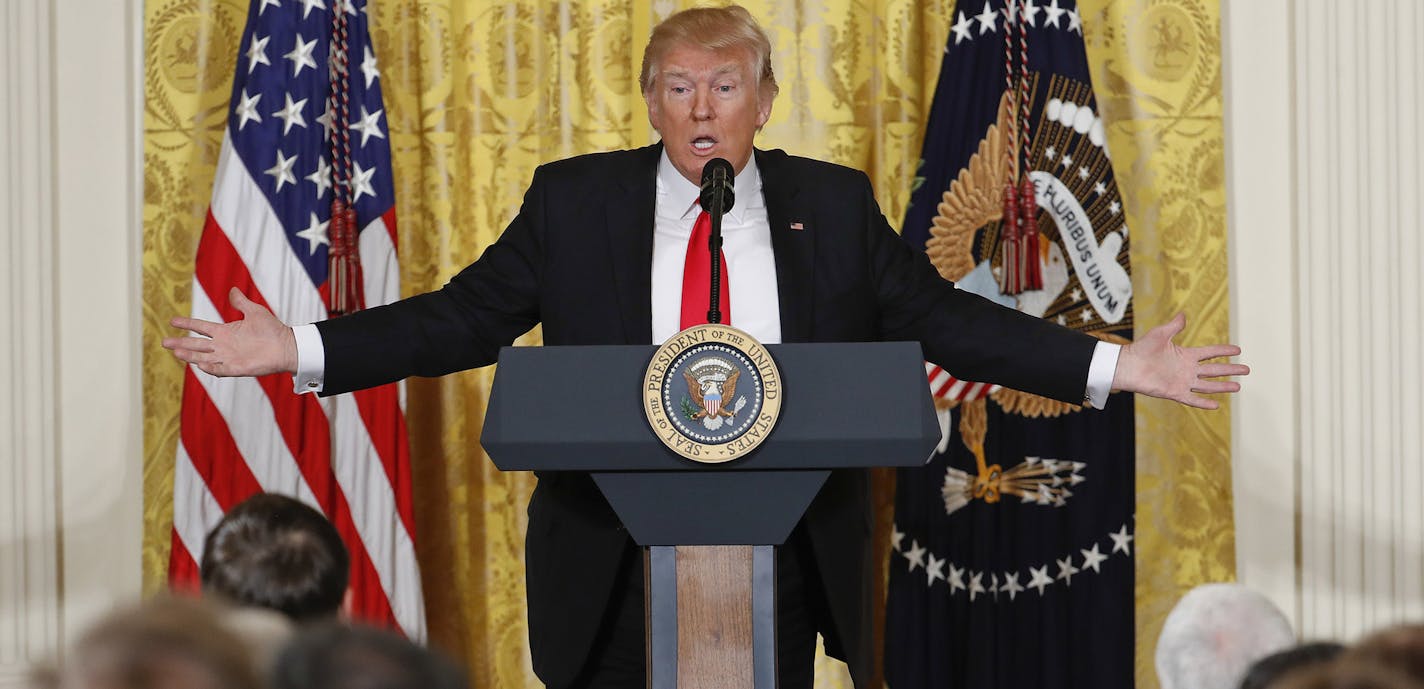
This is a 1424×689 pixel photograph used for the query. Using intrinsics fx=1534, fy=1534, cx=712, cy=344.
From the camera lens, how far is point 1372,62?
399 centimetres

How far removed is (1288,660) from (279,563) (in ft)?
3.63

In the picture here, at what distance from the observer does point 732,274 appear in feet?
9.18

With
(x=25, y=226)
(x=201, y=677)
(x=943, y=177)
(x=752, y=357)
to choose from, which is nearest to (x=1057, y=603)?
(x=943, y=177)

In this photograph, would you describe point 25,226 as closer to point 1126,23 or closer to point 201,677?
point 1126,23

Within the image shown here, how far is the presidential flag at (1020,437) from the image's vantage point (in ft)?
12.7

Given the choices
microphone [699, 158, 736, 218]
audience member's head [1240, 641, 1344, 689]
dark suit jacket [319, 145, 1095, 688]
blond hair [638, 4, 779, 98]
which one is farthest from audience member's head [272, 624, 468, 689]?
blond hair [638, 4, 779, 98]

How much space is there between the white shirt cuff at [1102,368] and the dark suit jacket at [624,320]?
0.06 ft

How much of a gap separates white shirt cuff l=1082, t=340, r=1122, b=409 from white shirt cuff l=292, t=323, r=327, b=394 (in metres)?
1.35

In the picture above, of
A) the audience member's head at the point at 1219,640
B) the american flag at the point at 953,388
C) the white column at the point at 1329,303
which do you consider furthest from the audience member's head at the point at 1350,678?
the white column at the point at 1329,303

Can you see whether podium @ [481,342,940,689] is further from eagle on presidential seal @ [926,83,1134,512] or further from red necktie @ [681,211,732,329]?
eagle on presidential seal @ [926,83,1134,512]

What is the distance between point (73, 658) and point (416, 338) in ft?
6.43

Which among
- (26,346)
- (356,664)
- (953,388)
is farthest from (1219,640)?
(26,346)

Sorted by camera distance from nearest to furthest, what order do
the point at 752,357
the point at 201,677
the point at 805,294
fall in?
the point at 201,677 < the point at 752,357 < the point at 805,294

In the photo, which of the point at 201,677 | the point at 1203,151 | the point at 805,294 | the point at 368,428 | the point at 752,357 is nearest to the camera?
the point at 201,677
